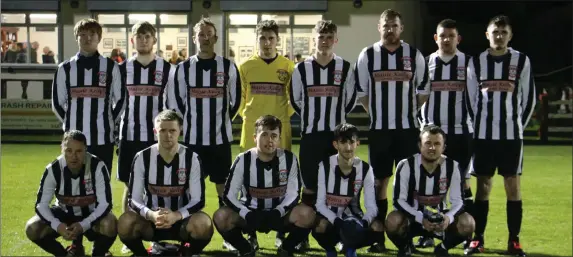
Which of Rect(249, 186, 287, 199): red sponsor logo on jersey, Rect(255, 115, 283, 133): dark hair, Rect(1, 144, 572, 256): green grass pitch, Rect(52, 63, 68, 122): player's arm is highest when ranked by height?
Rect(52, 63, 68, 122): player's arm

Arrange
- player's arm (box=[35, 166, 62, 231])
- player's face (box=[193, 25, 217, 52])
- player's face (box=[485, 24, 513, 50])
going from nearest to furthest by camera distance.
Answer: player's arm (box=[35, 166, 62, 231]) → player's face (box=[485, 24, 513, 50]) → player's face (box=[193, 25, 217, 52])

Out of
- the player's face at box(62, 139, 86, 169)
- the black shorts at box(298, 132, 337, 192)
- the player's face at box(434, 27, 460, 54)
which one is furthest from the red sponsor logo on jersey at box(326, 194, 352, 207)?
the player's face at box(62, 139, 86, 169)

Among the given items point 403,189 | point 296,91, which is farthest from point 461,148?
point 296,91

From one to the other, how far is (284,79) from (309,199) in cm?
78

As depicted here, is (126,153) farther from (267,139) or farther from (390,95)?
(390,95)

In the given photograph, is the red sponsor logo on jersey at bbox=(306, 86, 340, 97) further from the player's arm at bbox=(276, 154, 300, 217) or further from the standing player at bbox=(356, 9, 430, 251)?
the player's arm at bbox=(276, 154, 300, 217)

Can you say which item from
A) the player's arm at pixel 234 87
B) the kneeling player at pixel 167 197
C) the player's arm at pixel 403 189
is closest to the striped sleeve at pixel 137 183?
the kneeling player at pixel 167 197

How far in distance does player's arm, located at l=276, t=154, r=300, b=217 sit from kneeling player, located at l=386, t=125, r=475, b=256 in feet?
1.76

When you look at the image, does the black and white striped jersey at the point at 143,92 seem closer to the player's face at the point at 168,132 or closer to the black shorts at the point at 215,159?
the black shorts at the point at 215,159

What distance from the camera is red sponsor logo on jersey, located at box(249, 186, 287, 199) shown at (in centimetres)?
466

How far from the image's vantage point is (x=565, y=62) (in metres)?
17.6

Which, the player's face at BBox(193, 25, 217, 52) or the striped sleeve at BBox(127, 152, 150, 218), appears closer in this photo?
the striped sleeve at BBox(127, 152, 150, 218)

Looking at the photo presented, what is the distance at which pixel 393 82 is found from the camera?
198 inches

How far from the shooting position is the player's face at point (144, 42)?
4.94 metres
